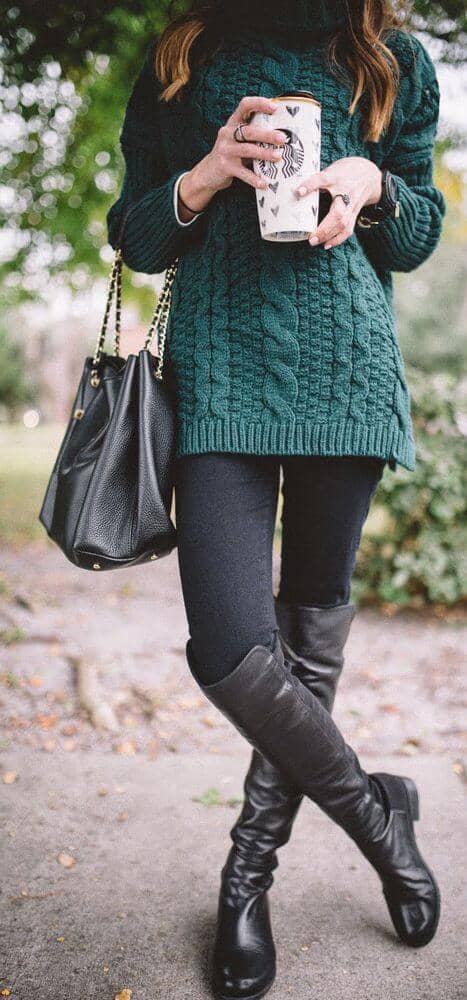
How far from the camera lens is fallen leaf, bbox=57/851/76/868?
1.96 meters

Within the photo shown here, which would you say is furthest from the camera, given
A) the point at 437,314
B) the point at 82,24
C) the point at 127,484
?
the point at 437,314

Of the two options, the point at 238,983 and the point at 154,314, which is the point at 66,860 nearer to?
the point at 238,983

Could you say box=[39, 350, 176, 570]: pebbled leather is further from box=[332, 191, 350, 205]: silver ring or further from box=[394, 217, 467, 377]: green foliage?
box=[394, 217, 467, 377]: green foliage

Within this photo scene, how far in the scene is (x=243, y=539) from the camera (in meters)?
1.45

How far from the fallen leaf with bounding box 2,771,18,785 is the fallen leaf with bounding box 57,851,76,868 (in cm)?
44

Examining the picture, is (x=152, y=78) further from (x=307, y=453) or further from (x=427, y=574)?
(x=427, y=574)

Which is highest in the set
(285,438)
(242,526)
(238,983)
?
(285,438)

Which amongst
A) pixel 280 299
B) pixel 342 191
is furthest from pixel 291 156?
pixel 280 299

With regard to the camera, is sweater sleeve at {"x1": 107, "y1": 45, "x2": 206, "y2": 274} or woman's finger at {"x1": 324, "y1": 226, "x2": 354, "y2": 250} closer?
woman's finger at {"x1": 324, "y1": 226, "x2": 354, "y2": 250}

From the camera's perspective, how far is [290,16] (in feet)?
4.69

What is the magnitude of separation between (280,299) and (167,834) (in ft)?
4.82

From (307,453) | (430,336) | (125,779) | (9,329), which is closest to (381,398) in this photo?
(307,453)

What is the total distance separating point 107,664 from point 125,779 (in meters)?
1.20

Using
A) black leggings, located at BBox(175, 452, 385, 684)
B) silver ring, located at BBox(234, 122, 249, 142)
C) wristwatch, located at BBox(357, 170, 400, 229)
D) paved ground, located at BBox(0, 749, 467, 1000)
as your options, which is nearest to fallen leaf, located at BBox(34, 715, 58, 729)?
paved ground, located at BBox(0, 749, 467, 1000)
